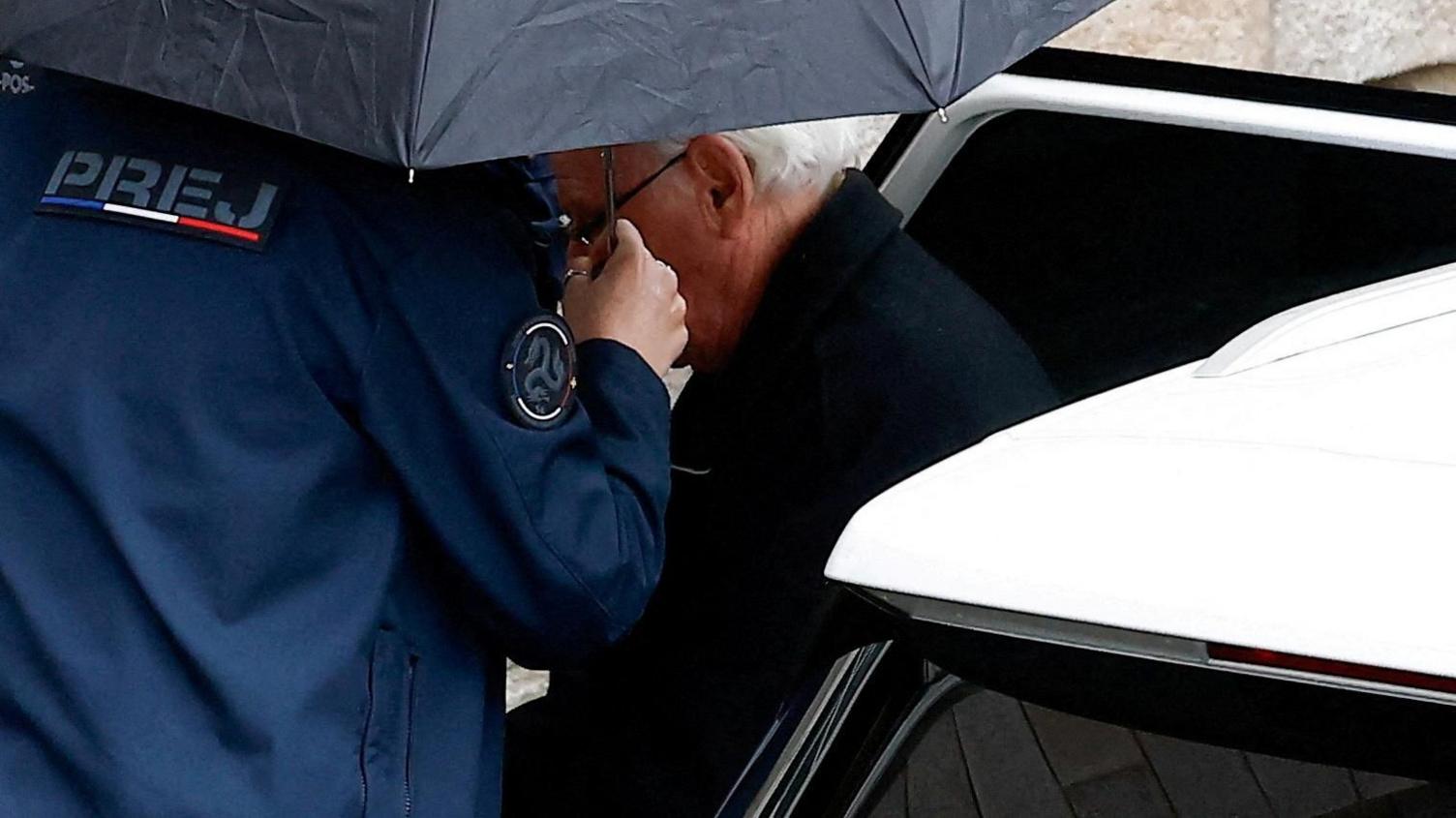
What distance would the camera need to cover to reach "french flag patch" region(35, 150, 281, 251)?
1.54 meters

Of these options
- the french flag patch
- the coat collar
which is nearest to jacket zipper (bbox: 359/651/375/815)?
the french flag patch

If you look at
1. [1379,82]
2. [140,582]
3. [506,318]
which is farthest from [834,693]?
[1379,82]

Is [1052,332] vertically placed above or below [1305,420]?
below

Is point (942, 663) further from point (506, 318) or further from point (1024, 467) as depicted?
point (506, 318)

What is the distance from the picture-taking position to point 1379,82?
5074 millimetres

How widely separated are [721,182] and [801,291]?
151 millimetres

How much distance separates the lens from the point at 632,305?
1.94 m

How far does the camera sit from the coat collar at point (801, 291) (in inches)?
83.0

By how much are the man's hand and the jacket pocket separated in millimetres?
383

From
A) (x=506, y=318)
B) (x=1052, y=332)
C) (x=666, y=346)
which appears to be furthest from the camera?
(x=1052, y=332)

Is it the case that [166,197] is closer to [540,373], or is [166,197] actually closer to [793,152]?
[540,373]

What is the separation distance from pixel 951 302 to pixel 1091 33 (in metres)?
2.60

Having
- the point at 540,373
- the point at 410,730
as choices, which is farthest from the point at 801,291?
the point at 410,730

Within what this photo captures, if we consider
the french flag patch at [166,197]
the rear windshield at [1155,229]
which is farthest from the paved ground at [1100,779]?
the rear windshield at [1155,229]
